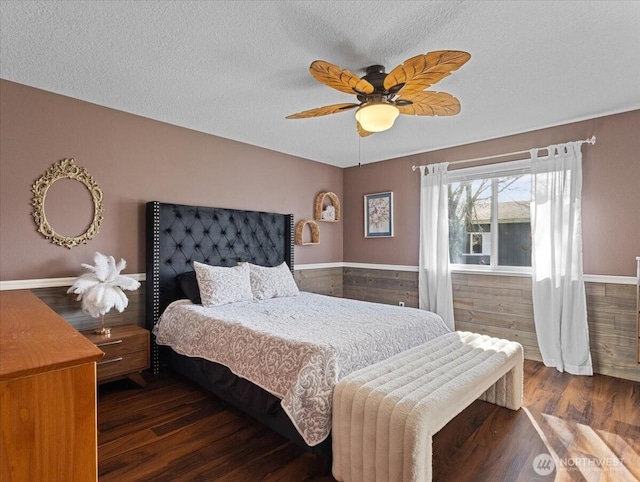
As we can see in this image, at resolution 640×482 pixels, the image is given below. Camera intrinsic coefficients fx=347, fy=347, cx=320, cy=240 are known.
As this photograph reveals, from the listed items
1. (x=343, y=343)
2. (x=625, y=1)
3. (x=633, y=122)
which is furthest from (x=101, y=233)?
(x=633, y=122)

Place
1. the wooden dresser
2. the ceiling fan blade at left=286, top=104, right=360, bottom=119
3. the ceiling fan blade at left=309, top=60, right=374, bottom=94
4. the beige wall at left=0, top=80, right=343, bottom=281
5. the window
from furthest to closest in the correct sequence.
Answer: the window < the beige wall at left=0, top=80, right=343, bottom=281 < the ceiling fan blade at left=286, top=104, right=360, bottom=119 < the ceiling fan blade at left=309, top=60, right=374, bottom=94 < the wooden dresser

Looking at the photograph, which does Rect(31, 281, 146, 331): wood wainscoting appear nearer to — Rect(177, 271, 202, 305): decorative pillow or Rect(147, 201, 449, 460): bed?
Rect(147, 201, 449, 460): bed

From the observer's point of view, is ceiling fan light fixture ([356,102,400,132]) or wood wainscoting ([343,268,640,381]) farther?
wood wainscoting ([343,268,640,381])

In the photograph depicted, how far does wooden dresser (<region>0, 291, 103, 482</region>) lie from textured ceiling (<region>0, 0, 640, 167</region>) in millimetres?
1713

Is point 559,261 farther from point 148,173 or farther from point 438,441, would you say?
point 148,173

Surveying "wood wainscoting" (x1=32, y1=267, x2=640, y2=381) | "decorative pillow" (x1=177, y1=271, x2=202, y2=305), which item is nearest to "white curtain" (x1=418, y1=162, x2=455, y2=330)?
"wood wainscoting" (x1=32, y1=267, x2=640, y2=381)

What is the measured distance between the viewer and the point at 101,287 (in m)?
2.60

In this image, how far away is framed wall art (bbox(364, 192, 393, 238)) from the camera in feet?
15.3

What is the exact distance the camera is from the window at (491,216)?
3643mm

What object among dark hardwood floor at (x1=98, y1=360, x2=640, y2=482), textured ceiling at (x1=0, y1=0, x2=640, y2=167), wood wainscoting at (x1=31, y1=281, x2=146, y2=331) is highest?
textured ceiling at (x1=0, y1=0, x2=640, y2=167)

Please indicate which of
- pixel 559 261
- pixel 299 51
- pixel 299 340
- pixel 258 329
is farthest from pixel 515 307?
pixel 299 51

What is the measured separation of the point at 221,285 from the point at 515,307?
2.98 m

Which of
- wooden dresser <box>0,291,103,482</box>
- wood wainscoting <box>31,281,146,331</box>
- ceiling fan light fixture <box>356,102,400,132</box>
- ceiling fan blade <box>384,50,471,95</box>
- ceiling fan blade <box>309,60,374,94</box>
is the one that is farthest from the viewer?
wood wainscoting <box>31,281,146,331</box>

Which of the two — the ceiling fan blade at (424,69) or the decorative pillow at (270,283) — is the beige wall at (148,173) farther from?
the ceiling fan blade at (424,69)
